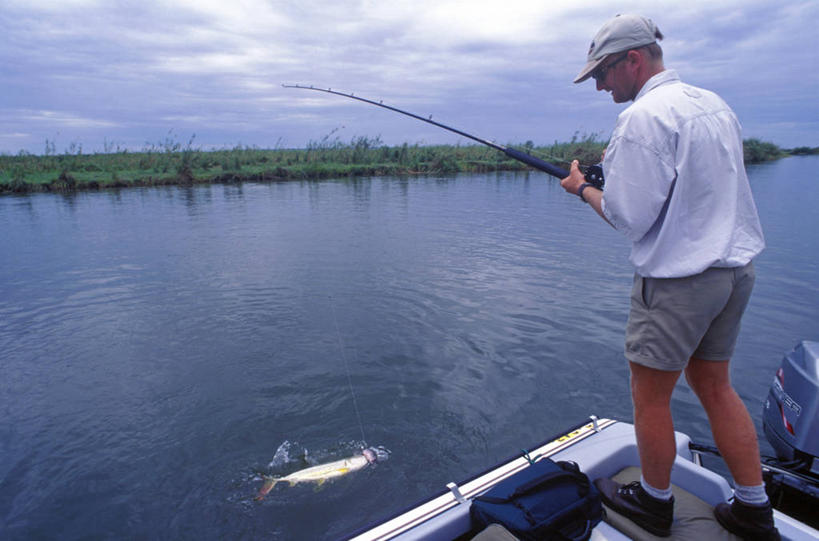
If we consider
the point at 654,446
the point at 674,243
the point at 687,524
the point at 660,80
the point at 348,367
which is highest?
the point at 660,80

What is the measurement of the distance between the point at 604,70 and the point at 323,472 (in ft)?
10.2

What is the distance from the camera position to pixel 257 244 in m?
11.3

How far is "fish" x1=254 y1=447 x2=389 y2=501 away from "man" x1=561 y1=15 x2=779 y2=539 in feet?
6.88

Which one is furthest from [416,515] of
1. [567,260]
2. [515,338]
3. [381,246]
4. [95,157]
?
[95,157]

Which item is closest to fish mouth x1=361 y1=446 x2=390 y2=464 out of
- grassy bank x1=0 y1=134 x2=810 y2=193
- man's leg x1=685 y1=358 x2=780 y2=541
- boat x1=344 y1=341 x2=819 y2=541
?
boat x1=344 y1=341 x2=819 y2=541

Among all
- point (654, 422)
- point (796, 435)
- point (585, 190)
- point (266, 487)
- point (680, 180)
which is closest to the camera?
point (680, 180)

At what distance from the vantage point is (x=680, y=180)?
175cm

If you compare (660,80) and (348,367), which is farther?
(348,367)

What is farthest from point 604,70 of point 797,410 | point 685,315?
point 797,410

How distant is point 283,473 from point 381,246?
7.58m

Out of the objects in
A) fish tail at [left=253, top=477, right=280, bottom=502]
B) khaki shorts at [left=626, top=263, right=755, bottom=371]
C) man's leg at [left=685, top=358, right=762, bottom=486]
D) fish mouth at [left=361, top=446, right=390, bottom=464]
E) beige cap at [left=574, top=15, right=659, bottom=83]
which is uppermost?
beige cap at [left=574, top=15, right=659, bottom=83]

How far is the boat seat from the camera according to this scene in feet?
6.61

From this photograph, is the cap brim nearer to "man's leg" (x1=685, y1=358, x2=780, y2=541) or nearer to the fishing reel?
the fishing reel

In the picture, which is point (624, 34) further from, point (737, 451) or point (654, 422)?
point (737, 451)
